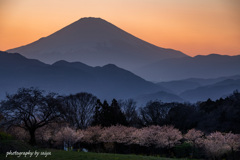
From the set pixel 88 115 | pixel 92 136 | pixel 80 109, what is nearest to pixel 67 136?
pixel 92 136

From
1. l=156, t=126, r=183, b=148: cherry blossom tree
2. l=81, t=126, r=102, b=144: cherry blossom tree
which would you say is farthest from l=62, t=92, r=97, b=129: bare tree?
l=156, t=126, r=183, b=148: cherry blossom tree

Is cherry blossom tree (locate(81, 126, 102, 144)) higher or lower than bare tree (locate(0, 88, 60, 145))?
lower

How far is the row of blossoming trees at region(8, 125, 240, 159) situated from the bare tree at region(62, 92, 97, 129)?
8.22 meters

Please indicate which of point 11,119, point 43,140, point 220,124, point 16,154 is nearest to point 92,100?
point 43,140

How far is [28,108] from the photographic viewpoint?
32562mm

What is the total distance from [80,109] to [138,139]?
65.3 feet

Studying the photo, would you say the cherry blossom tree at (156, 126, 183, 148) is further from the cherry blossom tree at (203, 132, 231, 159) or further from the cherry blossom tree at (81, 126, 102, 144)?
the cherry blossom tree at (81, 126, 102, 144)

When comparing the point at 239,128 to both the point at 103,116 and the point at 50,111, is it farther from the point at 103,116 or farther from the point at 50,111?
the point at 50,111

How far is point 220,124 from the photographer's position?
156 ft

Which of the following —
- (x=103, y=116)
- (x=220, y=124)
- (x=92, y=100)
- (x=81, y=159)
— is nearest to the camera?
(x=81, y=159)

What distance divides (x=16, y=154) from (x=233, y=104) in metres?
38.2

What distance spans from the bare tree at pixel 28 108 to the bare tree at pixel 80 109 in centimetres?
2199

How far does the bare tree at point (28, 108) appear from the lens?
104ft

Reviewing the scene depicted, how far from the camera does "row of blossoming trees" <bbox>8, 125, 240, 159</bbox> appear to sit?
37.1 meters
